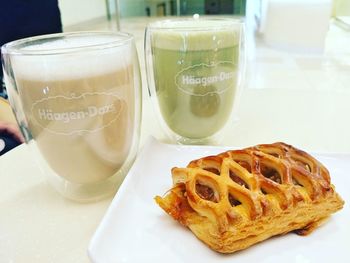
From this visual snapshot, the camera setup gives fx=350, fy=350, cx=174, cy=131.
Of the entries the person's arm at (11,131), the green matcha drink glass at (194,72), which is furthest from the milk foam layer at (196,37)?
the person's arm at (11,131)

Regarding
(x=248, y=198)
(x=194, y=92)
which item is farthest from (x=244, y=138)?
(x=248, y=198)

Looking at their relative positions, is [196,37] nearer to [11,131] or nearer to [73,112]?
[73,112]

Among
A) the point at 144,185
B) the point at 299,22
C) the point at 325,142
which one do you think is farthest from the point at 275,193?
the point at 299,22

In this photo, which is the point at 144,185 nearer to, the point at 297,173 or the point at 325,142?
the point at 297,173

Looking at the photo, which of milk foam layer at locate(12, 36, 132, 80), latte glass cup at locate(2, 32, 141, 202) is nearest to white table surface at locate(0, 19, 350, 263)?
latte glass cup at locate(2, 32, 141, 202)

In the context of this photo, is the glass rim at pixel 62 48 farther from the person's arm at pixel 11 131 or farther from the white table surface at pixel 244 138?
the person's arm at pixel 11 131

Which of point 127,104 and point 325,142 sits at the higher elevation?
point 127,104

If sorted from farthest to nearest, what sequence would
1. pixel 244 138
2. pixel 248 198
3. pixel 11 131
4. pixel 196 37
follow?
pixel 11 131 < pixel 244 138 < pixel 196 37 < pixel 248 198
